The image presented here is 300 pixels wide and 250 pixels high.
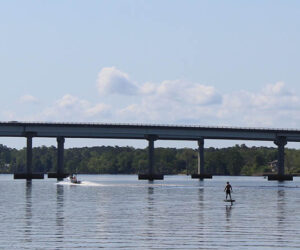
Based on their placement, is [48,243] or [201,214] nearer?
[48,243]

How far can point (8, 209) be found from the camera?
68.0 meters

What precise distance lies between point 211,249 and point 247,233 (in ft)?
25.9

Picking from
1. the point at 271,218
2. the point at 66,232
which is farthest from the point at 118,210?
the point at 66,232

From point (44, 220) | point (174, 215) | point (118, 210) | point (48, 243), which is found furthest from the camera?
point (118, 210)

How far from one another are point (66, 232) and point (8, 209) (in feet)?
77.8

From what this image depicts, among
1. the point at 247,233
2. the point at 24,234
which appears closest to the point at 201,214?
the point at 247,233

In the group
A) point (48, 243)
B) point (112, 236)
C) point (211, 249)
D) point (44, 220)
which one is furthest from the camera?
point (44, 220)

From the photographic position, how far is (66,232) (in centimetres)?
4553

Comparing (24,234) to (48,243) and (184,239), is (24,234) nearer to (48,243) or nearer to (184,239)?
→ (48,243)

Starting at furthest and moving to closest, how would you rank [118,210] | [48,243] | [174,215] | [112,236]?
[118,210] < [174,215] < [112,236] < [48,243]

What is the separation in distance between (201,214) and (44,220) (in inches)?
Result: 518

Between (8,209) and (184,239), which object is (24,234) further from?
(8,209)

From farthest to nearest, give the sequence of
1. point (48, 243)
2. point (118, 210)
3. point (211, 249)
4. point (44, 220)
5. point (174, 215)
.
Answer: point (118, 210) < point (174, 215) < point (44, 220) < point (48, 243) < point (211, 249)

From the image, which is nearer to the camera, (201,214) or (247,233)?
(247,233)
